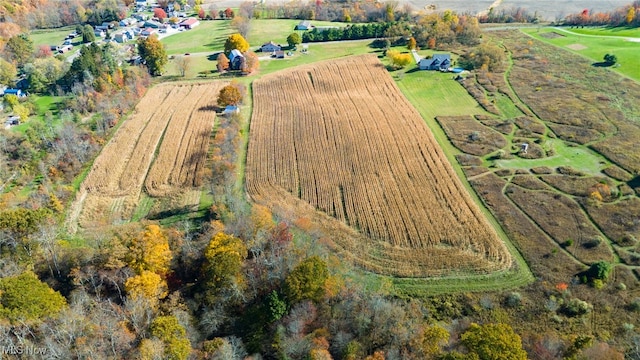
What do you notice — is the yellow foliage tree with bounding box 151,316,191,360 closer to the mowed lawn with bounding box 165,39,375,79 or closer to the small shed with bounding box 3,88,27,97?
the mowed lawn with bounding box 165,39,375,79

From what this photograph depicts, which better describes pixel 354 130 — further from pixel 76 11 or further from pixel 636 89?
pixel 76 11

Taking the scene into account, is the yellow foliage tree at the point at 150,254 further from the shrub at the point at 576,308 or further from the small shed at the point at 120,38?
the small shed at the point at 120,38

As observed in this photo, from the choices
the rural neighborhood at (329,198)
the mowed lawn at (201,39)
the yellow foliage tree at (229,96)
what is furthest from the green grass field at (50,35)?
the yellow foliage tree at (229,96)

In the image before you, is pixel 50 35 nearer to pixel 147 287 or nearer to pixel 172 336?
pixel 147 287

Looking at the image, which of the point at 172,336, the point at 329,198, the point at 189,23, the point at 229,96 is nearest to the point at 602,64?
the point at 329,198

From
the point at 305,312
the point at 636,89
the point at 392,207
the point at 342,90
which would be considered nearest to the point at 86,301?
the point at 305,312

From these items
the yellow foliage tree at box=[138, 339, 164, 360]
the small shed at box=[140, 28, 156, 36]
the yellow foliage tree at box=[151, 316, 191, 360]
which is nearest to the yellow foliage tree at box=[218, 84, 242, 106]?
the yellow foliage tree at box=[151, 316, 191, 360]

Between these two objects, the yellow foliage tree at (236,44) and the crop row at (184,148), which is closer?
the crop row at (184,148)
